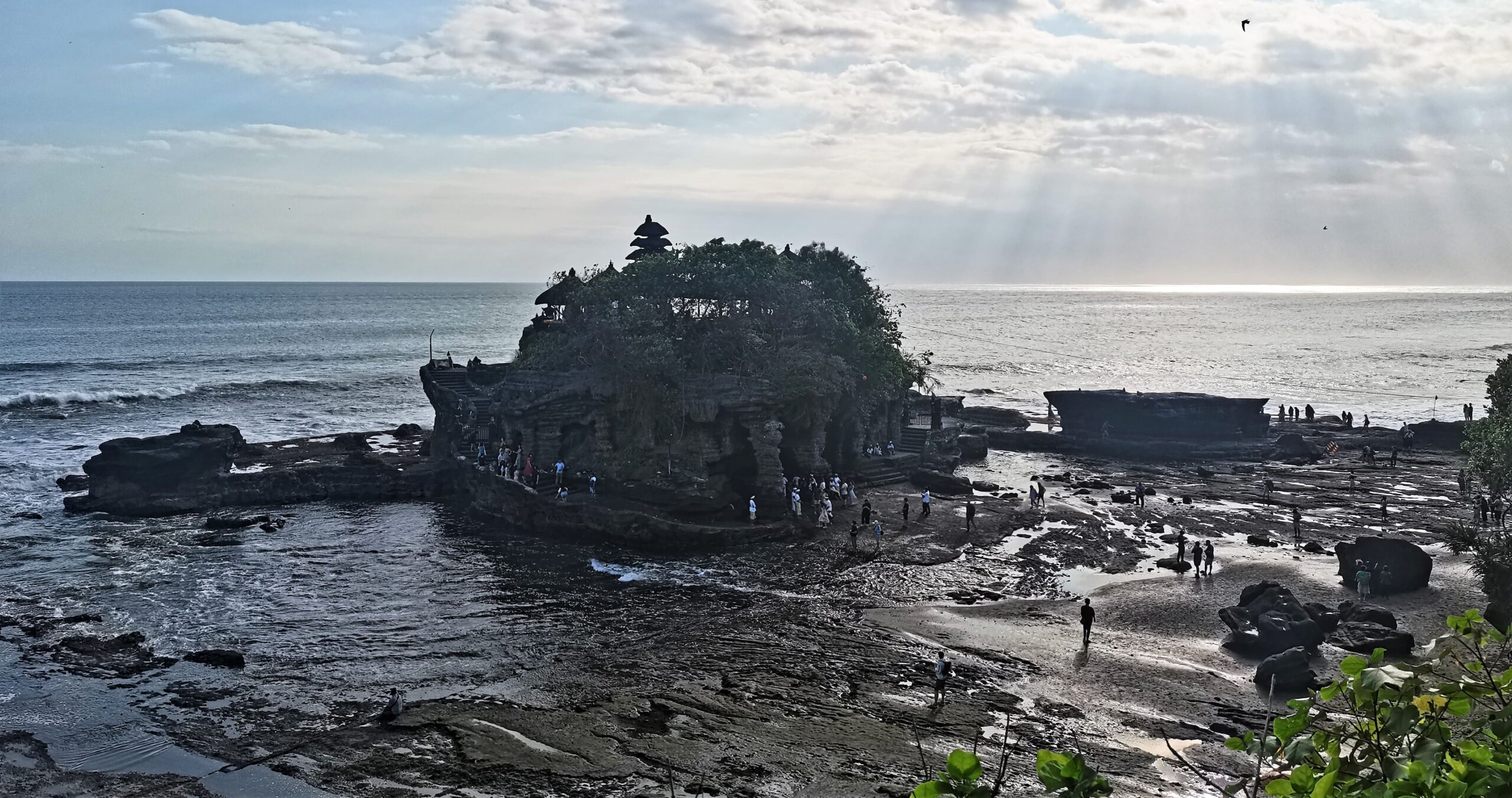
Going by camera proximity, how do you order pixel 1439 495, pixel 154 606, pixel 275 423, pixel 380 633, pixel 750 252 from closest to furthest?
pixel 380 633 → pixel 154 606 → pixel 1439 495 → pixel 750 252 → pixel 275 423

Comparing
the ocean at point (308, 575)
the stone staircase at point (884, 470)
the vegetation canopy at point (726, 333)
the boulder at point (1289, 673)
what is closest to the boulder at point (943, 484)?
the stone staircase at point (884, 470)

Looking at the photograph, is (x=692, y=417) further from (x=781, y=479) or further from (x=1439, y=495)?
(x=1439, y=495)

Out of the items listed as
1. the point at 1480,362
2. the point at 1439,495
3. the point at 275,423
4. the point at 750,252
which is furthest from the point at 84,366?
the point at 1480,362

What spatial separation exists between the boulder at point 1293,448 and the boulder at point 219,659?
49.6 metres

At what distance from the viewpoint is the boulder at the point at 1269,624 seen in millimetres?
24094

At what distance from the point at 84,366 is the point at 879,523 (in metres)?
87.7

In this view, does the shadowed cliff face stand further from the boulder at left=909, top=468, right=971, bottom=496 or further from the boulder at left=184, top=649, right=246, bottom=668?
the boulder at left=184, top=649, right=246, bottom=668

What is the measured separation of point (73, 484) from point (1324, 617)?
47.4 meters

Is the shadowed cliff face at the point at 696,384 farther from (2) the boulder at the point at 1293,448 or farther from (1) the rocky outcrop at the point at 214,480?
(2) the boulder at the point at 1293,448

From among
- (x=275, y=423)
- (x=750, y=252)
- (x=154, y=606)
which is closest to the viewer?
(x=154, y=606)

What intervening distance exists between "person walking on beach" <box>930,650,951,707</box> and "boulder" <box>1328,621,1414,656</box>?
9.88 metres

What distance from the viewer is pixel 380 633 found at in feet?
87.5

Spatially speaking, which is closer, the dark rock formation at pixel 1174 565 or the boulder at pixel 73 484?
the dark rock formation at pixel 1174 565

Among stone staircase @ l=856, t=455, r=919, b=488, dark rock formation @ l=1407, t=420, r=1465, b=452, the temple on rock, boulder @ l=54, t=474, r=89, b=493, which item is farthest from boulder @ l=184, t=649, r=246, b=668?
dark rock formation @ l=1407, t=420, r=1465, b=452
